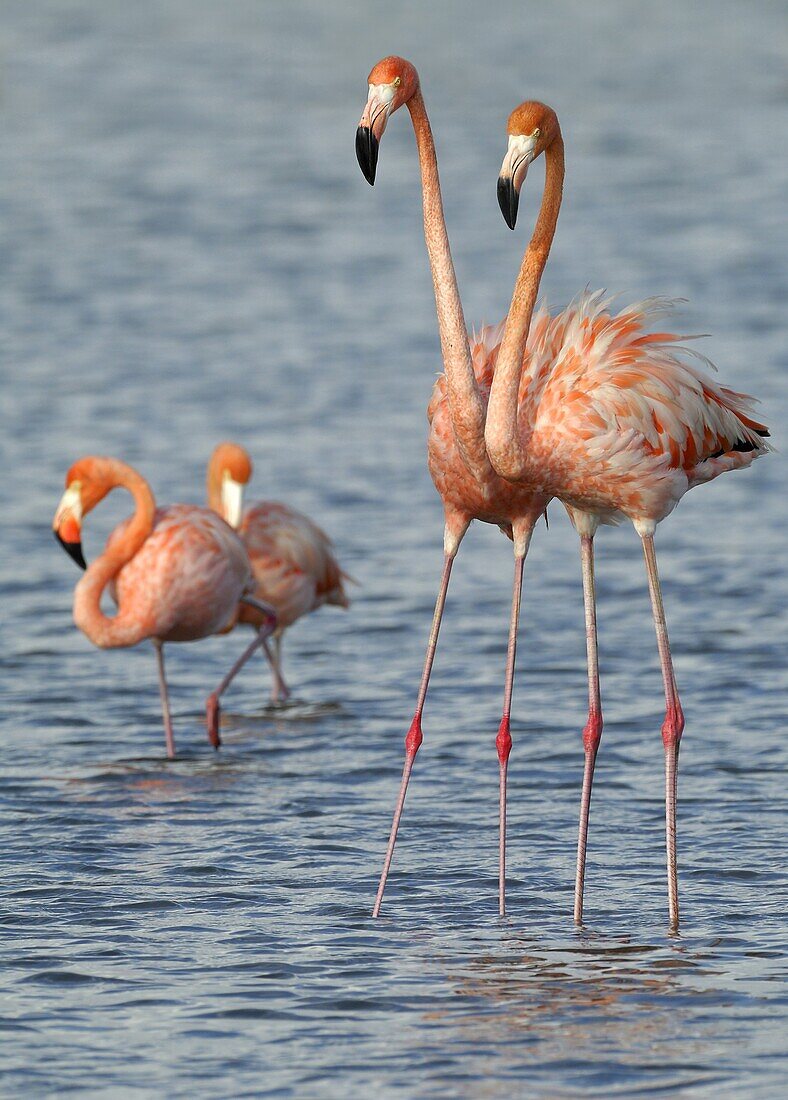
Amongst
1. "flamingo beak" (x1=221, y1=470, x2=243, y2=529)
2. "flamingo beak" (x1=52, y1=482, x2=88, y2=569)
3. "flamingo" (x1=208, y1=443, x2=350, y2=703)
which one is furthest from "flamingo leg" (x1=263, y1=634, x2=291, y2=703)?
"flamingo beak" (x1=52, y1=482, x2=88, y2=569)

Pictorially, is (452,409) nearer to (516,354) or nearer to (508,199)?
(516,354)

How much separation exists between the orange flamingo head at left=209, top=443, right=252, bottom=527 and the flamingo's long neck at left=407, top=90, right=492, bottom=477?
3.66 meters

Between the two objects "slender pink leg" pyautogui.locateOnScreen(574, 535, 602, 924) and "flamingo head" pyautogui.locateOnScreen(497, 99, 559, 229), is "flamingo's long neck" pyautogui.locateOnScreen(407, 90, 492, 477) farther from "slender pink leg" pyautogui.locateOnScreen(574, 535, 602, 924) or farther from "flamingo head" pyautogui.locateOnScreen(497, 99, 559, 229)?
"slender pink leg" pyautogui.locateOnScreen(574, 535, 602, 924)

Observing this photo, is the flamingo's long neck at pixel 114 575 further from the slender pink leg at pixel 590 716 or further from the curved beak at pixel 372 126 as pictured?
the curved beak at pixel 372 126

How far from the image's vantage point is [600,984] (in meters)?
5.50

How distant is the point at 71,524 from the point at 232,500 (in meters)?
1.07

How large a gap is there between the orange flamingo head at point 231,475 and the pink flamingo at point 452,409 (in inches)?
123

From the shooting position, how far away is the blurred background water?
528 centimetres

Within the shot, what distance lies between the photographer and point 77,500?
886 cm

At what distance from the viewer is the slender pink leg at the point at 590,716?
6039 millimetres

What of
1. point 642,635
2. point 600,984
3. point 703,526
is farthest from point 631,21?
point 600,984

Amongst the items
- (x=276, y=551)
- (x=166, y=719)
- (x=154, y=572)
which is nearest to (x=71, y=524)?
(x=154, y=572)

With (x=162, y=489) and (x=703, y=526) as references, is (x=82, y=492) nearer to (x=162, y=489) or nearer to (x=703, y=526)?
(x=162, y=489)

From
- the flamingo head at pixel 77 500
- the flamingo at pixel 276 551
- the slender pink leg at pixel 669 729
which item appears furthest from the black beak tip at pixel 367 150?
A: the flamingo at pixel 276 551
